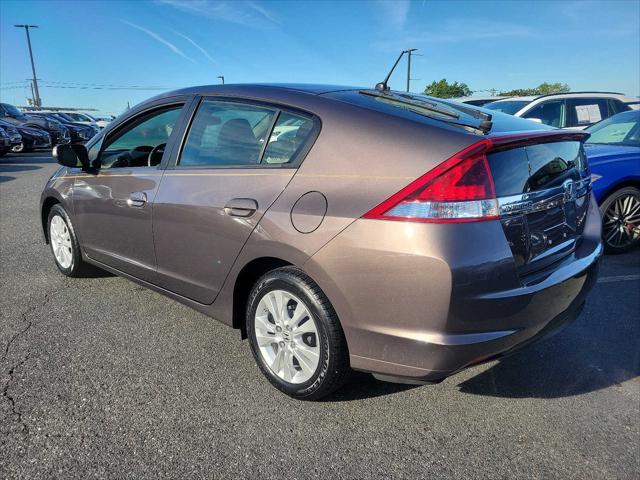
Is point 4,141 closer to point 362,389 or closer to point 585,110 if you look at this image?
point 585,110

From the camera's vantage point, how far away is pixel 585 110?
8.80 meters

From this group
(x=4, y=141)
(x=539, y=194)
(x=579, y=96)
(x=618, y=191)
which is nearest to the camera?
(x=539, y=194)

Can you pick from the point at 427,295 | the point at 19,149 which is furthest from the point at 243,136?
the point at 19,149

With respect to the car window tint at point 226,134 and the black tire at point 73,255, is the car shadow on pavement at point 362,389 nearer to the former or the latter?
the car window tint at point 226,134

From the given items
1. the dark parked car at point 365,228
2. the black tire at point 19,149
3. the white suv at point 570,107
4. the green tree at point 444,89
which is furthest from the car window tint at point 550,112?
the green tree at point 444,89

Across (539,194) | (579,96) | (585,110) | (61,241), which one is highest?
(579,96)

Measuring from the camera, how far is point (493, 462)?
81.7 inches

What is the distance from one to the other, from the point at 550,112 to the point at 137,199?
787 cm

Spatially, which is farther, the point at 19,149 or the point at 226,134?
the point at 19,149

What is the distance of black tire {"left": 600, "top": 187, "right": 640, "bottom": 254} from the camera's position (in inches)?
195

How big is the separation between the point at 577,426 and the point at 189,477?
1.82 m

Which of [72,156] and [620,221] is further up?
[72,156]

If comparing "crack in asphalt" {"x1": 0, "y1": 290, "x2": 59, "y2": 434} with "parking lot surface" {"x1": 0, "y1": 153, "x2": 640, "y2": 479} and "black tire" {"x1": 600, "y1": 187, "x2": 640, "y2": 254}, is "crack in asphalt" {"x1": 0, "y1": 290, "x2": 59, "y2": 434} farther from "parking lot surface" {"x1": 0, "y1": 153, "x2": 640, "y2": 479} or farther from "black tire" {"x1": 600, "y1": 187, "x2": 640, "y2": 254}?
"black tire" {"x1": 600, "y1": 187, "x2": 640, "y2": 254}

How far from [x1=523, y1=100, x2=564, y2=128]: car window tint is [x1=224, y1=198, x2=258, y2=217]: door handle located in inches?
301
